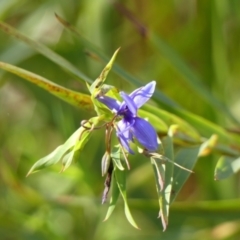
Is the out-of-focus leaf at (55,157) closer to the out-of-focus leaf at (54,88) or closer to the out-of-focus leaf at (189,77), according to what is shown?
the out-of-focus leaf at (54,88)

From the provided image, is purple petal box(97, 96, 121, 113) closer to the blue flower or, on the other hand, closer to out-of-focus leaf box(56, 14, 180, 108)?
the blue flower

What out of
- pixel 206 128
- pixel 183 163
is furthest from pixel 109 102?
pixel 206 128

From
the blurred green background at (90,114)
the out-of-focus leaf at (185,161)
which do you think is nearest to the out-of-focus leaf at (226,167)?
A: the out-of-focus leaf at (185,161)

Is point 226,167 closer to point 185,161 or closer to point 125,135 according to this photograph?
point 185,161

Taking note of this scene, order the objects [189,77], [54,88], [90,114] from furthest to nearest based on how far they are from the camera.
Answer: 1. [90,114]
2. [189,77]
3. [54,88]

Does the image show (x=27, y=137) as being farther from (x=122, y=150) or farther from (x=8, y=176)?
(x=122, y=150)

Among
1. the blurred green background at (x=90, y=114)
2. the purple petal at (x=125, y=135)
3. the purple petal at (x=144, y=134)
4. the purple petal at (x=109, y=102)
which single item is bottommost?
the blurred green background at (x=90, y=114)
